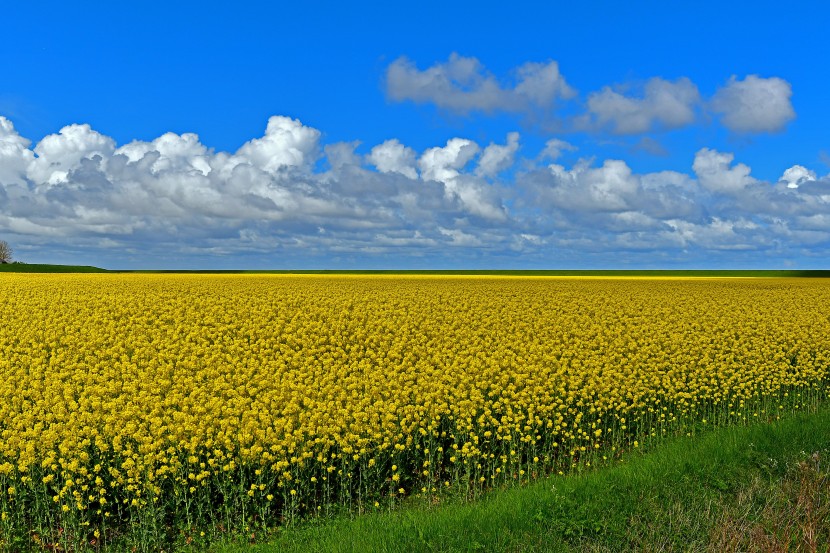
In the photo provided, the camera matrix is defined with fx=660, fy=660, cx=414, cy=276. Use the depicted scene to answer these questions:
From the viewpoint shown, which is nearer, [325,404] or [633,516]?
[633,516]

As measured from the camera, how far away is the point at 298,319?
926 inches

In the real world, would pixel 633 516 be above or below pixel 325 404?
below

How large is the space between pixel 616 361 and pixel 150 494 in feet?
38.4

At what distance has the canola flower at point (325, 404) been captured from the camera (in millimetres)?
9391

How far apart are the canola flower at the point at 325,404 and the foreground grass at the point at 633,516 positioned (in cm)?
111

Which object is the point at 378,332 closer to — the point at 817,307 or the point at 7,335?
the point at 7,335

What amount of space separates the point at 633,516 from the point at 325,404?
5.28m

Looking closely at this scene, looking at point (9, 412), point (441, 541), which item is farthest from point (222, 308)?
point (441, 541)

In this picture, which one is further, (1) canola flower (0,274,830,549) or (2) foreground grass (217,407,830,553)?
(1) canola flower (0,274,830,549)

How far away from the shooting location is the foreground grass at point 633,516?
24.6 ft

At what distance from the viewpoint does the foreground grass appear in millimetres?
7492

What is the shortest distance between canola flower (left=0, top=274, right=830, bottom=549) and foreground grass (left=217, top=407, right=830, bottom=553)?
1115 mm

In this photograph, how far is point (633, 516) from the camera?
819 centimetres

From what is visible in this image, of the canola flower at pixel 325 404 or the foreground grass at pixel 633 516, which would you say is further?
the canola flower at pixel 325 404
